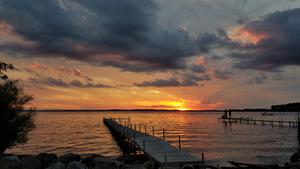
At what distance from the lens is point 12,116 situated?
22781 mm

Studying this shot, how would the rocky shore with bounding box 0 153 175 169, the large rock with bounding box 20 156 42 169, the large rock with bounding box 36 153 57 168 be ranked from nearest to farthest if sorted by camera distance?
the rocky shore with bounding box 0 153 175 169 → the large rock with bounding box 20 156 42 169 → the large rock with bounding box 36 153 57 168

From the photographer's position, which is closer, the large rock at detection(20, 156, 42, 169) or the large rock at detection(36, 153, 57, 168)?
the large rock at detection(20, 156, 42, 169)

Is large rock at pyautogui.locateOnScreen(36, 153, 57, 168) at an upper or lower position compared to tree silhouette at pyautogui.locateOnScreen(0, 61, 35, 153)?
lower

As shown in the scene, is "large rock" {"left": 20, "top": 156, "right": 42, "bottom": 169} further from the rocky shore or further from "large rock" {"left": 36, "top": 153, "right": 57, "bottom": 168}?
"large rock" {"left": 36, "top": 153, "right": 57, "bottom": 168}

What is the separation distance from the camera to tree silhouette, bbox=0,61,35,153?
21.8 meters

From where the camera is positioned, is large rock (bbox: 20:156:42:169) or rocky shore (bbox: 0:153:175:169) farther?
large rock (bbox: 20:156:42:169)

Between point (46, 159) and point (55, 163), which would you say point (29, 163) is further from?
point (46, 159)

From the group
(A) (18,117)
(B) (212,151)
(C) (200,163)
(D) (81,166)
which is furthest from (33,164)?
(B) (212,151)

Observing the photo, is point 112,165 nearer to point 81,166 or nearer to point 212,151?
point 81,166

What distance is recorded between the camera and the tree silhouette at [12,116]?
71.6 ft

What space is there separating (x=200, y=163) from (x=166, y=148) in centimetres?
576

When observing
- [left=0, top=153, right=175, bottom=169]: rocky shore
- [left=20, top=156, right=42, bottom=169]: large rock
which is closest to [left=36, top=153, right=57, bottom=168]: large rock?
[left=0, top=153, right=175, bottom=169]: rocky shore

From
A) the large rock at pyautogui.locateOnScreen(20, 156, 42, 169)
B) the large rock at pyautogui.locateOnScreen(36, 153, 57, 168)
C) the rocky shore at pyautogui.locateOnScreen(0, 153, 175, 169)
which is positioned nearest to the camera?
the rocky shore at pyautogui.locateOnScreen(0, 153, 175, 169)

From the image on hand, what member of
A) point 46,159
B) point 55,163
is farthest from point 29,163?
point 46,159
